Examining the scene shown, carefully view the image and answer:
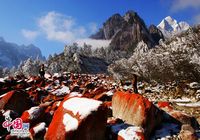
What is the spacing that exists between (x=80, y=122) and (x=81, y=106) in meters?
0.90

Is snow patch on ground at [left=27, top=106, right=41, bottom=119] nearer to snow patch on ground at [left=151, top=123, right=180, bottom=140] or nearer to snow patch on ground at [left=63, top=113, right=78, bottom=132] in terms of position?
snow patch on ground at [left=63, top=113, right=78, bottom=132]

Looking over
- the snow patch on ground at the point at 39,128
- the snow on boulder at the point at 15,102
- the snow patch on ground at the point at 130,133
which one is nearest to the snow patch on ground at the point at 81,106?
the snow patch on ground at the point at 130,133

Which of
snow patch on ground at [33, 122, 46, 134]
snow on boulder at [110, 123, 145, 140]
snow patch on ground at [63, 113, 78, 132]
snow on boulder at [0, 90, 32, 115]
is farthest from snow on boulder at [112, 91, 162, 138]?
snow on boulder at [0, 90, 32, 115]

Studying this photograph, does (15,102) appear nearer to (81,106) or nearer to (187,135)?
(81,106)

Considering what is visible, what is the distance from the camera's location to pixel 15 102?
2022cm

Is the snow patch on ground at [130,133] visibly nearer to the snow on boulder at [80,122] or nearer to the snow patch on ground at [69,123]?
the snow on boulder at [80,122]

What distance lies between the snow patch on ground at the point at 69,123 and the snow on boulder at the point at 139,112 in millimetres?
3527

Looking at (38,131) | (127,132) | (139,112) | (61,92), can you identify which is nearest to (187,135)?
(139,112)

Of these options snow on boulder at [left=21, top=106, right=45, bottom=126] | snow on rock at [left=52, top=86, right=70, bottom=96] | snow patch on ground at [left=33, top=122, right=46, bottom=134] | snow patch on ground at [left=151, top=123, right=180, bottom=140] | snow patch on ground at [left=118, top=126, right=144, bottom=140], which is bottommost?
snow patch on ground at [left=151, top=123, right=180, bottom=140]

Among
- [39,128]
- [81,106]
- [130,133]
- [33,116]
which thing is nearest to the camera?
[81,106]

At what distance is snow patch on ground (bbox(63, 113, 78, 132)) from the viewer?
13.0m

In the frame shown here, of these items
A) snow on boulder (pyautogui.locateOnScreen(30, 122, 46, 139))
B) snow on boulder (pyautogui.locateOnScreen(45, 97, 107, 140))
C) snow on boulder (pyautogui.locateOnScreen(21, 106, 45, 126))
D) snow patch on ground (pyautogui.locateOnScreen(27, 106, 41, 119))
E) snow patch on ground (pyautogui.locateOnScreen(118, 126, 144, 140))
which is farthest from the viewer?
snow patch on ground (pyautogui.locateOnScreen(27, 106, 41, 119))

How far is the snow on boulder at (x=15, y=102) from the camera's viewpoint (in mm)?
19719

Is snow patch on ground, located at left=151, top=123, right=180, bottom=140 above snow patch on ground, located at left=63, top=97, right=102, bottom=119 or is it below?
below
